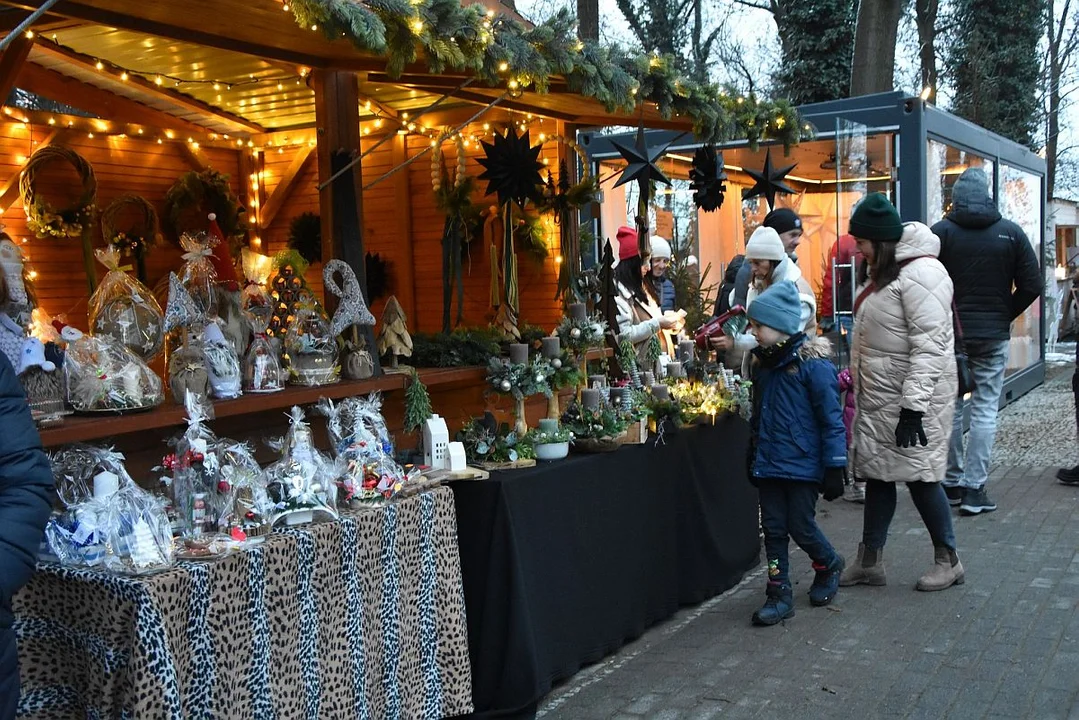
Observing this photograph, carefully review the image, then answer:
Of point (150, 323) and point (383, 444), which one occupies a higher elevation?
point (150, 323)

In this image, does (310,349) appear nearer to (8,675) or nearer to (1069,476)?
(8,675)

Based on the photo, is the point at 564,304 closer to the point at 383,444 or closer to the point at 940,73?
the point at 383,444

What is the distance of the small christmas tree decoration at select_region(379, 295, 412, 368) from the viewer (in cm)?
470

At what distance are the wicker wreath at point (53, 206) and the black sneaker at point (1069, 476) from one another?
7126mm

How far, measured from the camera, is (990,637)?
4703mm

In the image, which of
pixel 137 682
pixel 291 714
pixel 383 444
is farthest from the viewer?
pixel 383 444

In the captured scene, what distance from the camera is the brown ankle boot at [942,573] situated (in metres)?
5.38

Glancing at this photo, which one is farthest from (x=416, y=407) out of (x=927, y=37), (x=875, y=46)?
(x=927, y=37)

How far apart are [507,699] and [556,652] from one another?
0.39 m

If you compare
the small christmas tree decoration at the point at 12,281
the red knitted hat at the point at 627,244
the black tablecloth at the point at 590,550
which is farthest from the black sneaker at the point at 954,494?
the small christmas tree decoration at the point at 12,281

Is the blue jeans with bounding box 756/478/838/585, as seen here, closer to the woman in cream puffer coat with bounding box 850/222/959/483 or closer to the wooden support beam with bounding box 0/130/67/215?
the woman in cream puffer coat with bounding box 850/222/959/483

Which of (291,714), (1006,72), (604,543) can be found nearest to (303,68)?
(604,543)

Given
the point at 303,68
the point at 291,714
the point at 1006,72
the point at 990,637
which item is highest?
the point at 1006,72

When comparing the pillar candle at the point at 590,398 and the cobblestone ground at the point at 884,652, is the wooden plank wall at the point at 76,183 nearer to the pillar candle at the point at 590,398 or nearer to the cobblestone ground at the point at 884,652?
the pillar candle at the point at 590,398
